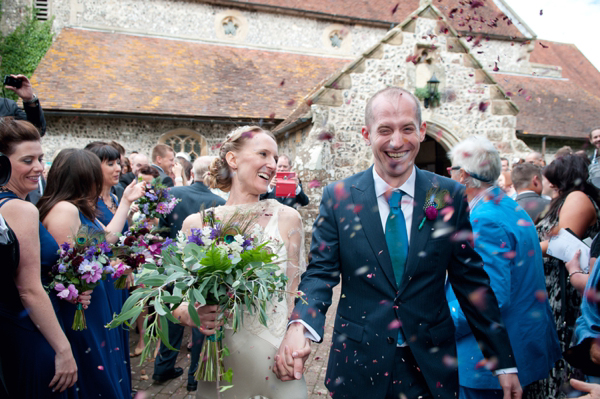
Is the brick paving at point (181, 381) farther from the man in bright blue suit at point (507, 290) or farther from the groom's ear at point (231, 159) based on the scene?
the groom's ear at point (231, 159)

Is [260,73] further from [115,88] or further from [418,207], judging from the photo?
[418,207]

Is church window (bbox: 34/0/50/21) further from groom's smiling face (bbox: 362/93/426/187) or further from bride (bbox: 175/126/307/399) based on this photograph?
groom's smiling face (bbox: 362/93/426/187)

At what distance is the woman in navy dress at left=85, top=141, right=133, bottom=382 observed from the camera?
3486mm

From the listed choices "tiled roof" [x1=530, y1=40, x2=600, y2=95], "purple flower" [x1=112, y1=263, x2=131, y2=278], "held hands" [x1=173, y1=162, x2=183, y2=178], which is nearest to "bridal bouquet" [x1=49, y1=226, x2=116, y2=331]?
"purple flower" [x1=112, y1=263, x2=131, y2=278]

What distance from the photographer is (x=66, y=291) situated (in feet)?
8.57

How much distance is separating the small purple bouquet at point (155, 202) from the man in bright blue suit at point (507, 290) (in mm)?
3276

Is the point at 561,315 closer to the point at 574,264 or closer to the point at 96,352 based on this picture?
the point at 574,264

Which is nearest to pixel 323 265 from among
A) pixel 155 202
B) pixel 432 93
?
pixel 155 202

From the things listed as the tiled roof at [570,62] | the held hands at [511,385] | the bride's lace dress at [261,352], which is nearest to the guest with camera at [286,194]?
the bride's lace dress at [261,352]

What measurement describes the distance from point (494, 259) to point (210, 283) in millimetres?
1842

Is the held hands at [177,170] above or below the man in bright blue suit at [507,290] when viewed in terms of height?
above

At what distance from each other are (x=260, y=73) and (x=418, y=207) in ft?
53.6

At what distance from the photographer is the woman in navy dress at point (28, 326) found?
230cm

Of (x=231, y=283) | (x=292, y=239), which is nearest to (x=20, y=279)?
(x=231, y=283)
